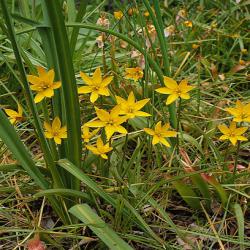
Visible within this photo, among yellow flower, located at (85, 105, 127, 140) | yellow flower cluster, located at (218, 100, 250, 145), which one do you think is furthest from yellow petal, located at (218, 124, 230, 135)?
yellow flower, located at (85, 105, 127, 140)

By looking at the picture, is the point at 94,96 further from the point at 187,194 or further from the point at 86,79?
the point at 187,194

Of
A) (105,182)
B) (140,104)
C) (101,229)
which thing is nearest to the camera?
(101,229)

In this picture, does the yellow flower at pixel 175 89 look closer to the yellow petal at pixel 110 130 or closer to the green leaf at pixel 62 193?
the yellow petal at pixel 110 130

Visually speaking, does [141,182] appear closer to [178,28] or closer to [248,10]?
[178,28]

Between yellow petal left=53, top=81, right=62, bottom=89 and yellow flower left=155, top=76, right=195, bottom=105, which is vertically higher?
yellow petal left=53, top=81, right=62, bottom=89

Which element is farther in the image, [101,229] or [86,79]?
[86,79]

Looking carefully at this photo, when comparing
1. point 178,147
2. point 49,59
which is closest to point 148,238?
point 178,147

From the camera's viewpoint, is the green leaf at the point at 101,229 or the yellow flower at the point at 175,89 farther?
the yellow flower at the point at 175,89

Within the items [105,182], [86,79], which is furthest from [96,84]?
[105,182]

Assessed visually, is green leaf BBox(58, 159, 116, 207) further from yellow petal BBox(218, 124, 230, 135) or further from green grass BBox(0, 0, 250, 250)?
yellow petal BBox(218, 124, 230, 135)

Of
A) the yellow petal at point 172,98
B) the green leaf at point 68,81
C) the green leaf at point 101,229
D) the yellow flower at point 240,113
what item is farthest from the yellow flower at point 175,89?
the green leaf at point 101,229
